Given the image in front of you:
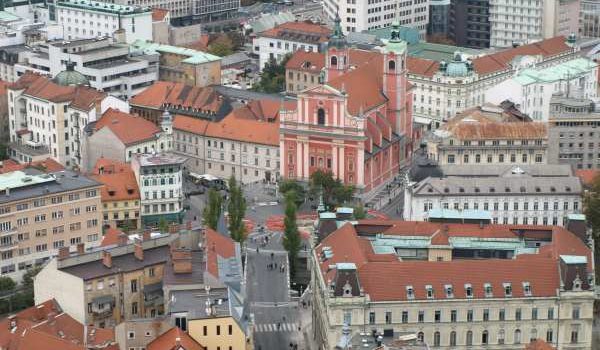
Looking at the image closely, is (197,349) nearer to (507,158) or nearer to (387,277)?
(387,277)

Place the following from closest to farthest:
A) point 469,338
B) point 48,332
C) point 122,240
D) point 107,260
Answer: point 48,332, point 469,338, point 107,260, point 122,240

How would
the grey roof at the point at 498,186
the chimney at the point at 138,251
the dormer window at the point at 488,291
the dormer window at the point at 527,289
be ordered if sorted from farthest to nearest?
the grey roof at the point at 498,186 < the chimney at the point at 138,251 < the dormer window at the point at 527,289 < the dormer window at the point at 488,291

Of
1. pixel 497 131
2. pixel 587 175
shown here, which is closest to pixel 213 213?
pixel 497 131

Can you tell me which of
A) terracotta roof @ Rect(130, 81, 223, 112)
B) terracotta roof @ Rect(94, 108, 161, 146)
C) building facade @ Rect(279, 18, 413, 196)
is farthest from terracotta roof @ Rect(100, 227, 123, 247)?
terracotta roof @ Rect(130, 81, 223, 112)

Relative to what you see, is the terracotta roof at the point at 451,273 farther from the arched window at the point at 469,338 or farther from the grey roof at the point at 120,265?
the grey roof at the point at 120,265

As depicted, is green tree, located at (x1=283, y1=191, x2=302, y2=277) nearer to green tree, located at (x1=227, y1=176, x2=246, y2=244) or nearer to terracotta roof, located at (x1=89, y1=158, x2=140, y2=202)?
green tree, located at (x1=227, y1=176, x2=246, y2=244)

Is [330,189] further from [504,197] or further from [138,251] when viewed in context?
[138,251]

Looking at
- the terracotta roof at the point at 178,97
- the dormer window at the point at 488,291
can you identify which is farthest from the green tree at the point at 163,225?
the dormer window at the point at 488,291
